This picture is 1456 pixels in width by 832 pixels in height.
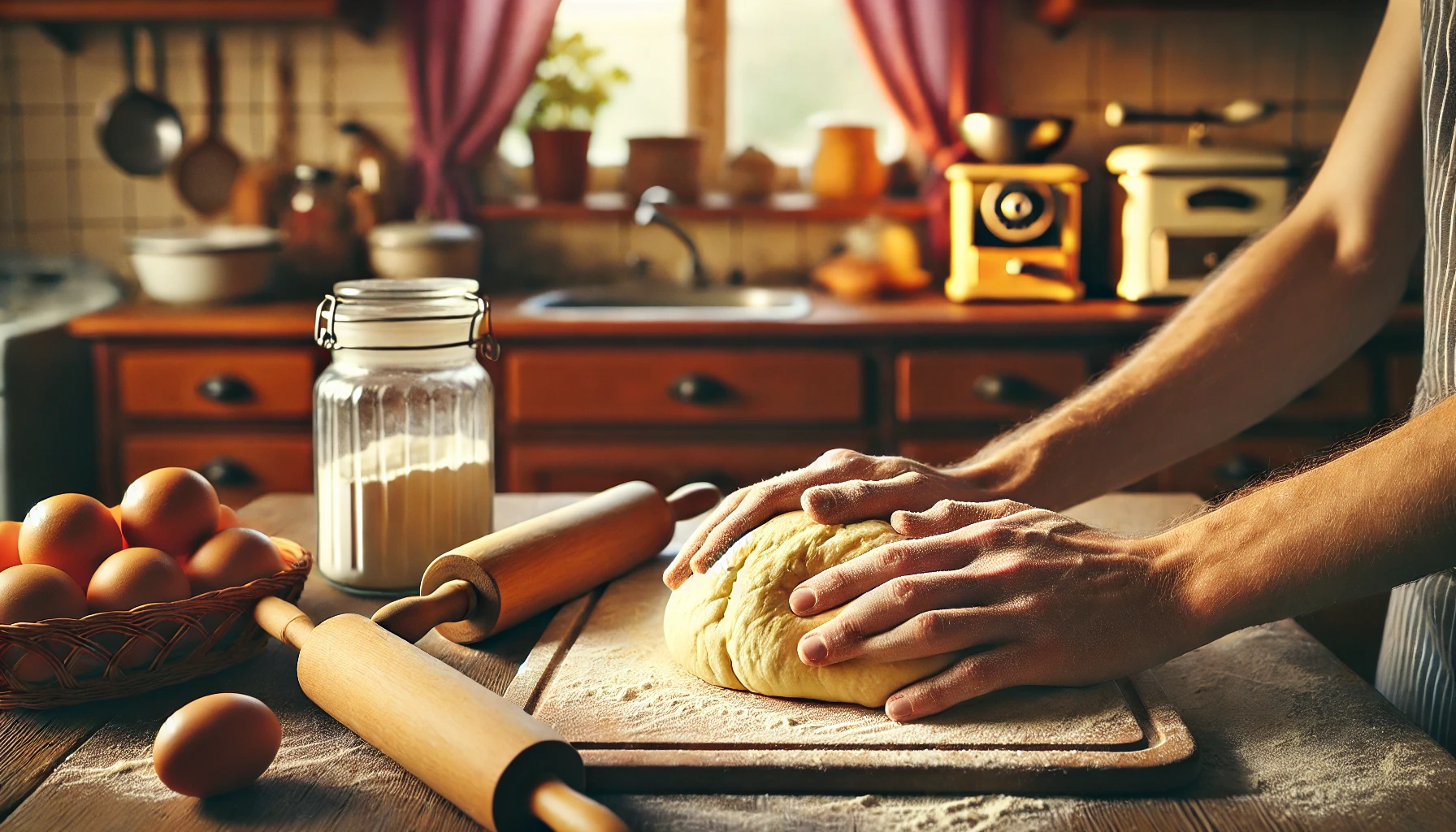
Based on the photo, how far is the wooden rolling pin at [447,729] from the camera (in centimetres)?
59

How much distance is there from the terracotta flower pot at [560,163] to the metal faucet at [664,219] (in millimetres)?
164

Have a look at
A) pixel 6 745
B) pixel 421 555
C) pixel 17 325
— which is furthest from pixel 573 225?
pixel 6 745

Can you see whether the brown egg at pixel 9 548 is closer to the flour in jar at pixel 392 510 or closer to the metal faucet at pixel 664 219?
the flour in jar at pixel 392 510

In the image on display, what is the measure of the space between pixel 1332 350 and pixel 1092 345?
1.27 m

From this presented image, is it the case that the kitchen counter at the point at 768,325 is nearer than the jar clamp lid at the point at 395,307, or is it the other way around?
the jar clamp lid at the point at 395,307

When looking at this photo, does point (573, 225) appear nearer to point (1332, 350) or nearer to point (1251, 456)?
point (1251, 456)

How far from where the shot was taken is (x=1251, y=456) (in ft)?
7.72

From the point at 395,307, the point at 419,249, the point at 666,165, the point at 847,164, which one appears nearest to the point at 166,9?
the point at 419,249

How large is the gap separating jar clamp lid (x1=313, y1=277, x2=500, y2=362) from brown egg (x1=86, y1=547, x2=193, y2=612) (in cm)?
26

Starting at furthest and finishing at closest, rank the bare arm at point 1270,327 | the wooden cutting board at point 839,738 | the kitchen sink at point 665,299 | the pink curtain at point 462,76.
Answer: the pink curtain at point 462,76 → the kitchen sink at point 665,299 → the bare arm at point 1270,327 → the wooden cutting board at point 839,738

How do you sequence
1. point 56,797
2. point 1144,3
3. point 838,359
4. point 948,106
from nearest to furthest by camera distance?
point 56,797 < point 838,359 < point 1144,3 < point 948,106

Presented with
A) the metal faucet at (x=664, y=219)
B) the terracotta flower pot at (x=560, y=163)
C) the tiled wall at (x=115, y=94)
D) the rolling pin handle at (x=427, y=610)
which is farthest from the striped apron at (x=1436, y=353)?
the tiled wall at (x=115, y=94)

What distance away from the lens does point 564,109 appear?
9.71ft

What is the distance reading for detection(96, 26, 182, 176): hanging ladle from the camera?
290cm
